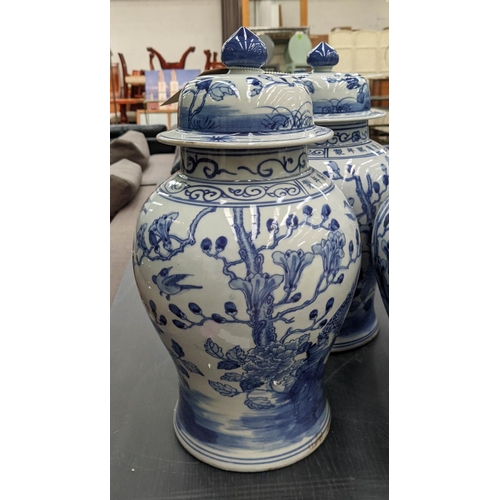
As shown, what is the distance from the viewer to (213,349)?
83 cm

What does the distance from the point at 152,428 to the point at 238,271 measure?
1.47 feet

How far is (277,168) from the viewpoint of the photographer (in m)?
0.83

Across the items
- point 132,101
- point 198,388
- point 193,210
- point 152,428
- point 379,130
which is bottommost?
point 152,428

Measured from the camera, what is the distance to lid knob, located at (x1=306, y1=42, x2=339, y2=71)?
1147 mm

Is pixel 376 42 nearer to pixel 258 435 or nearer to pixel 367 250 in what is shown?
pixel 367 250

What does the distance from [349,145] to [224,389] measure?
0.57 meters

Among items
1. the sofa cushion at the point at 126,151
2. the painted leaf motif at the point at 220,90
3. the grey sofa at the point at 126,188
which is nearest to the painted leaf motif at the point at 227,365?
the painted leaf motif at the point at 220,90

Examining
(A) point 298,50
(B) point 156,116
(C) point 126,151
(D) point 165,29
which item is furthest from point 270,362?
(D) point 165,29

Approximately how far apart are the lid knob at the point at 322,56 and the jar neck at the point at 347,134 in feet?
0.48

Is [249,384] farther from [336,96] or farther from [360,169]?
[336,96]

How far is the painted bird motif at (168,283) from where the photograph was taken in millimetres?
791

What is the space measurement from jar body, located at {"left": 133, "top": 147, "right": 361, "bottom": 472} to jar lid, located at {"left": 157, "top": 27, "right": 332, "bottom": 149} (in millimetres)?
32

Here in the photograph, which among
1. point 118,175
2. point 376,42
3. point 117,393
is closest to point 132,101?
point 376,42

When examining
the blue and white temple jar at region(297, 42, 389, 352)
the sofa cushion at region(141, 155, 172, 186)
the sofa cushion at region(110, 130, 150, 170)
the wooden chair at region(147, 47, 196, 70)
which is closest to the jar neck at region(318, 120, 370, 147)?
the blue and white temple jar at region(297, 42, 389, 352)
